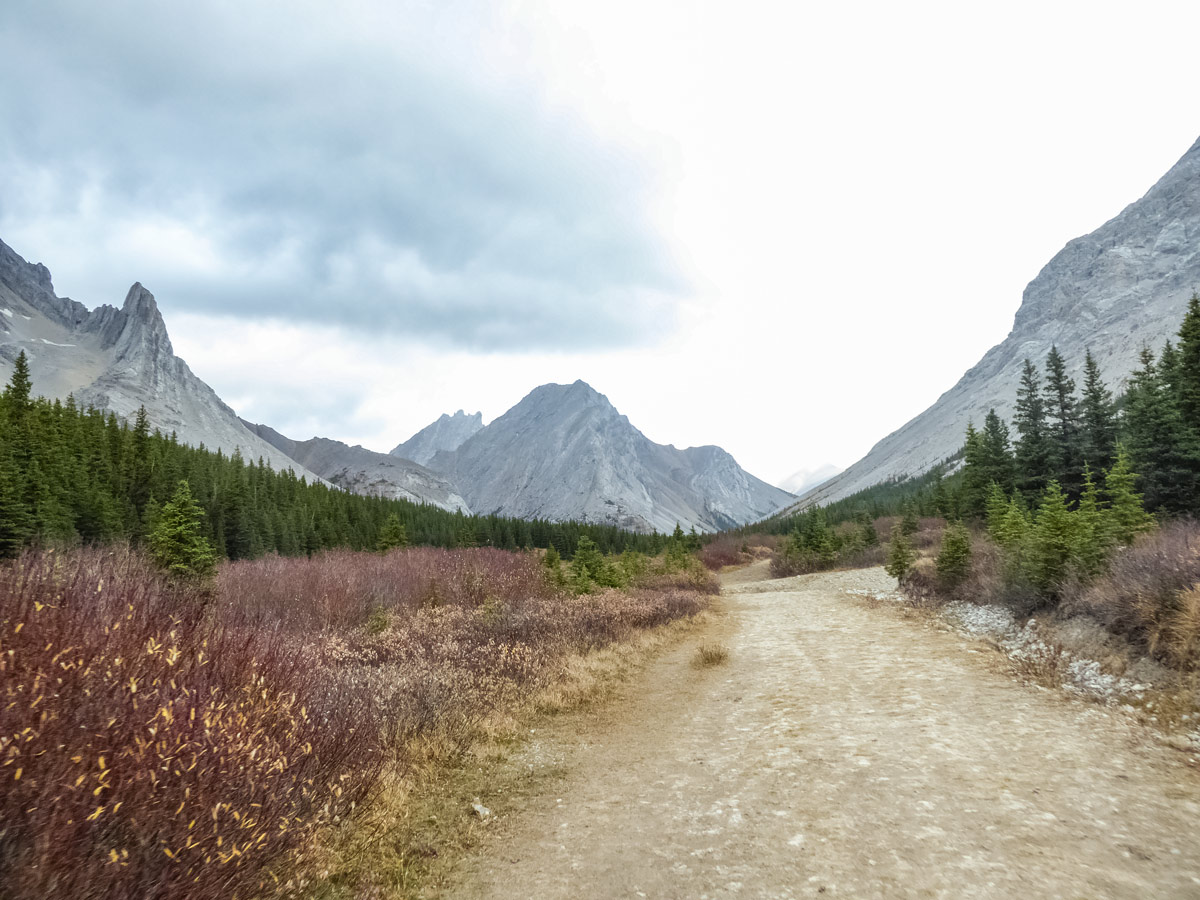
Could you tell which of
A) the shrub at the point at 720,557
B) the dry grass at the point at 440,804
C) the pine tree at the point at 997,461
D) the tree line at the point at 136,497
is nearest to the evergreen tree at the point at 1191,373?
the pine tree at the point at 997,461

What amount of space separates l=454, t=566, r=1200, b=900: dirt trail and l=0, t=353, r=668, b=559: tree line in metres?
18.8

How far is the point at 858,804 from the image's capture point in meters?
5.84

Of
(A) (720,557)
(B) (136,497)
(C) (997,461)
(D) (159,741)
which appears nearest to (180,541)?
(D) (159,741)

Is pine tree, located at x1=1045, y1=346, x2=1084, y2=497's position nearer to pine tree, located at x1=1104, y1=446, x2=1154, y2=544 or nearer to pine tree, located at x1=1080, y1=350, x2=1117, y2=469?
pine tree, located at x1=1080, y1=350, x2=1117, y2=469

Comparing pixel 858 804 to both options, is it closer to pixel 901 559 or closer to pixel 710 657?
pixel 710 657

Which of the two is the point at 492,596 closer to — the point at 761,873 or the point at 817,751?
the point at 817,751

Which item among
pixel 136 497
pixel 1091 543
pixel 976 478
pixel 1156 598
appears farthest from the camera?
pixel 136 497

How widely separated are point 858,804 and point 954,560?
1879 centimetres

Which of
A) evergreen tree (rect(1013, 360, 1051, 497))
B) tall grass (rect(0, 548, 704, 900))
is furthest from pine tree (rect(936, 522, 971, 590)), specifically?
evergreen tree (rect(1013, 360, 1051, 497))

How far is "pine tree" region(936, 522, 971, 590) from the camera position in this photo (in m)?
21.2

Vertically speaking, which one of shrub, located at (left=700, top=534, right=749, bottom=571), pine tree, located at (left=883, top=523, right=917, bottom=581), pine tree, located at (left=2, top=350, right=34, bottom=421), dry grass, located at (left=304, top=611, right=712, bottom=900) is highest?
pine tree, located at (left=2, top=350, right=34, bottom=421)

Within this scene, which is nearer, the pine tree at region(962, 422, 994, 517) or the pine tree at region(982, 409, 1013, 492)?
the pine tree at region(982, 409, 1013, 492)

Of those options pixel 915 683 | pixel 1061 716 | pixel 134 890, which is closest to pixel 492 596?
pixel 915 683

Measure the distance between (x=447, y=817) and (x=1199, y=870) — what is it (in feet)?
21.6
